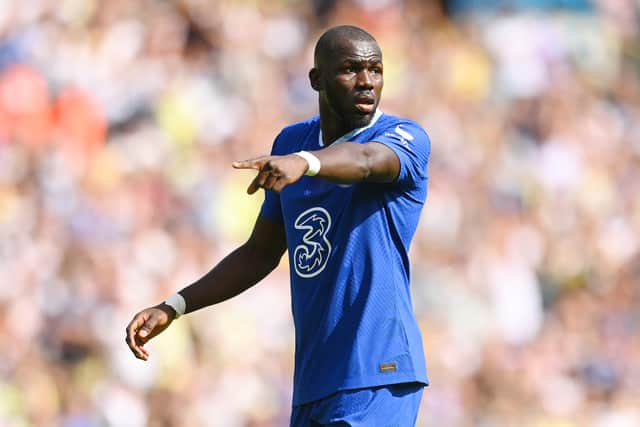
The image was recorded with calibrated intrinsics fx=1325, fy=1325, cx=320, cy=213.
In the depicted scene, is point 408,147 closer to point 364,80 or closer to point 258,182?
point 364,80

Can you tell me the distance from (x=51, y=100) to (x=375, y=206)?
6121mm

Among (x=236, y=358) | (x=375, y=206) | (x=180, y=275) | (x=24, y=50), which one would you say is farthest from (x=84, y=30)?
(x=375, y=206)

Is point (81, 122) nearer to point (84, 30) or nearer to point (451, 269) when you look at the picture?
point (84, 30)

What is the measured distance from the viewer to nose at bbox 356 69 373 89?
16.5 ft

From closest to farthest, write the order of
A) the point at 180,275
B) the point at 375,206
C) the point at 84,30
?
1. the point at 375,206
2. the point at 180,275
3. the point at 84,30

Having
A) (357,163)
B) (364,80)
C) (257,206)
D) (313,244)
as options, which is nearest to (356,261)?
(313,244)

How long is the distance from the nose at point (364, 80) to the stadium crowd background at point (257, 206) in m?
4.50

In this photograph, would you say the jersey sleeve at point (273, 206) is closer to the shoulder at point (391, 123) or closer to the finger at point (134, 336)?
the shoulder at point (391, 123)

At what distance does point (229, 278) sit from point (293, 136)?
0.67 metres

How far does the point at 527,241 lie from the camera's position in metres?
12.7

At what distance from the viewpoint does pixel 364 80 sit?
5.02 metres

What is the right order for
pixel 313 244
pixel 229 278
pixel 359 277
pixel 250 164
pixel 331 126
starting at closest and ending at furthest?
pixel 250 164, pixel 359 277, pixel 313 244, pixel 331 126, pixel 229 278

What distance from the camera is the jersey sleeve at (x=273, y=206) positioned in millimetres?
5507

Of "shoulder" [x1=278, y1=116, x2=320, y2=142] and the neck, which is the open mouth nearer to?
the neck
